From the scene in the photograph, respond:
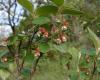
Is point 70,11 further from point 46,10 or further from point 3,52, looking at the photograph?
point 3,52

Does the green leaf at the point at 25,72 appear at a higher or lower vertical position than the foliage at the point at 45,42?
lower

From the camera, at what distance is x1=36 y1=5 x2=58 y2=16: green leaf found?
993mm

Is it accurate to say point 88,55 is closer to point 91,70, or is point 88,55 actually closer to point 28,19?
point 91,70

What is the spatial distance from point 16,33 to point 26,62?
0.08 metres

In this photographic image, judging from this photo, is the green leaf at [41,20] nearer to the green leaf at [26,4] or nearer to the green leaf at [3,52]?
the green leaf at [26,4]

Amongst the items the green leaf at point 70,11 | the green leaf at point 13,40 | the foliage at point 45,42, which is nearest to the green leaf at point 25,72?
the foliage at point 45,42

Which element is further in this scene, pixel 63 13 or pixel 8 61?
pixel 8 61

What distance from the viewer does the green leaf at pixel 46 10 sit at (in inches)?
39.1

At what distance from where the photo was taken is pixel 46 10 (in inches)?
39.5

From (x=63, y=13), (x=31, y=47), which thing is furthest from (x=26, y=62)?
(x=63, y=13)

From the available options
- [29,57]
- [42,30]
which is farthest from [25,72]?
[42,30]

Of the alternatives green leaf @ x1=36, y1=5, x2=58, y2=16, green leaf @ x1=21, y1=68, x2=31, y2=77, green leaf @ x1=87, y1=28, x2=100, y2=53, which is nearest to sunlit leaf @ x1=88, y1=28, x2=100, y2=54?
green leaf @ x1=87, y1=28, x2=100, y2=53

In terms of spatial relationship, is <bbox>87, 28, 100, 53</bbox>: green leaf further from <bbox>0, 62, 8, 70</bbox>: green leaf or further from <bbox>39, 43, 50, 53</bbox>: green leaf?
<bbox>0, 62, 8, 70</bbox>: green leaf

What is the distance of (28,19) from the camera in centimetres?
105
